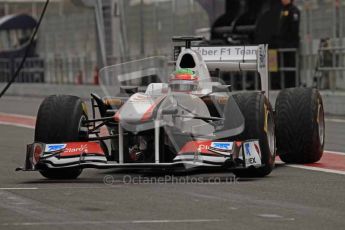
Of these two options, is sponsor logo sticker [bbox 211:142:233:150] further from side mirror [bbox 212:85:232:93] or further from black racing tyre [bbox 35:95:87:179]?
black racing tyre [bbox 35:95:87:179]

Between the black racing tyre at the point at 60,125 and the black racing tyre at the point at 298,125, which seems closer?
the black racing tyre at the point at 60,125

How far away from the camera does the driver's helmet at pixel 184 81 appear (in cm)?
1302

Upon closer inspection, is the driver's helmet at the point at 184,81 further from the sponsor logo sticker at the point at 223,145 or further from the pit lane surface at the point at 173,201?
the sponsor logo sticker at the point at 223,145

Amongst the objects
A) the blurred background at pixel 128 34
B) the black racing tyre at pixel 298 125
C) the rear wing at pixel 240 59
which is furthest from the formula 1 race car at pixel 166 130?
the blurred background at pixel 128 34

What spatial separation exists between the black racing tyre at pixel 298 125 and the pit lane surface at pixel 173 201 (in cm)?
28

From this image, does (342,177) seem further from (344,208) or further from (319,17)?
(319,17)

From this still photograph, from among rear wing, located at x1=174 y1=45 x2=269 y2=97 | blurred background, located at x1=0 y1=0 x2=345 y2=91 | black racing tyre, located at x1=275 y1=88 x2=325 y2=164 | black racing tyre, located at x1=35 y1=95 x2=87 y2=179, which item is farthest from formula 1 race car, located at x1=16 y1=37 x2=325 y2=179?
blurred background, located at x1=0 y1=0 x2=345 y2=91

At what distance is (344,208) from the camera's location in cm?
977

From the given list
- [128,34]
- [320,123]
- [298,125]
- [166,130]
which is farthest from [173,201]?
[128,34]

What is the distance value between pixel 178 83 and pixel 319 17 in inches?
647

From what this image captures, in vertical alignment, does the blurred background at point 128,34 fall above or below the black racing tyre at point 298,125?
above

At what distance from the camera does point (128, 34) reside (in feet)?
131

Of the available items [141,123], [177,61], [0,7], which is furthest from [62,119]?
[0,7]

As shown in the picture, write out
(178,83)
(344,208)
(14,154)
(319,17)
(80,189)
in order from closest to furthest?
(344,208)
(80,189)
(178,83)
(14,154)
(319,17)
